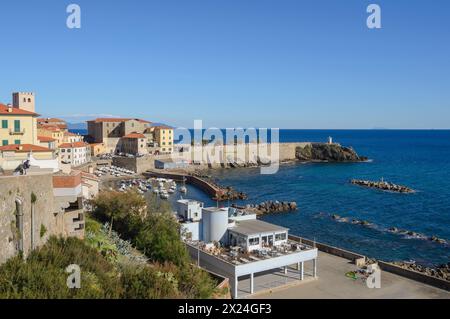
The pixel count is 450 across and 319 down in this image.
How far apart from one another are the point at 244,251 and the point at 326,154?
87.0 metres

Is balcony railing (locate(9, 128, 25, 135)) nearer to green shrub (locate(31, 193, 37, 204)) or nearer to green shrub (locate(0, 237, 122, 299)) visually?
green shrub (locate(0, 237, 122, 299))

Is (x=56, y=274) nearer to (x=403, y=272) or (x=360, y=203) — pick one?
(x=403, y=272)

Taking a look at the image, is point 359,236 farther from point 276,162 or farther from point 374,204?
point 276,162

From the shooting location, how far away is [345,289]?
76.8ft

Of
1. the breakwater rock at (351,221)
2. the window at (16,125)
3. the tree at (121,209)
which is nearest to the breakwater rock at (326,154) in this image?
the breakwater rock at (351,221)

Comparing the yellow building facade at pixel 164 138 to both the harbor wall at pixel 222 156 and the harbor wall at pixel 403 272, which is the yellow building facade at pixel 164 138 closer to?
the harbor wall at pixel 222 156

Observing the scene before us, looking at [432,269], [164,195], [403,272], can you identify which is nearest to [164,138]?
[164,195]

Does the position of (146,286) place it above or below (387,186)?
above

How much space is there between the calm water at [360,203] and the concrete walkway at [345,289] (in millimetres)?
8615

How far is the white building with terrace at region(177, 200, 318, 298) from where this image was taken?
75.9 feet

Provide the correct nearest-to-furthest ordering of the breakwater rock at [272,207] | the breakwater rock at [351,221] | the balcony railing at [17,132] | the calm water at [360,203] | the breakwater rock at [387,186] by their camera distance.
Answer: the balcony railing at [17,132] → the calm water at [360,203] → the breakwater rock at [351,221] → the breakwater rock at [272,207] → the breakwater rock at [387,186]

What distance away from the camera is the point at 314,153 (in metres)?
110

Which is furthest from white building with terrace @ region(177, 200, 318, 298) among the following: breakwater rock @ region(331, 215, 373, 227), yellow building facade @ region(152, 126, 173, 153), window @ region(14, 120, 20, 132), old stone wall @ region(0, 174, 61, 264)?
yellow building facade @ region(152, 126, 173, 153)

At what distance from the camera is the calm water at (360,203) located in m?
36.2
